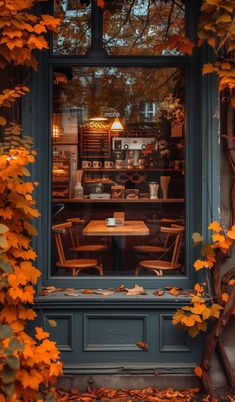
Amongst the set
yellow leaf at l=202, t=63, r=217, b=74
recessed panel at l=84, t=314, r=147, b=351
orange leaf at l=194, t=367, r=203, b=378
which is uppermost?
yellow leaf at l=202, t=63, r=217, b=74

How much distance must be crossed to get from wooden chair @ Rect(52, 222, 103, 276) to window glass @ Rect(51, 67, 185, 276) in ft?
0.04

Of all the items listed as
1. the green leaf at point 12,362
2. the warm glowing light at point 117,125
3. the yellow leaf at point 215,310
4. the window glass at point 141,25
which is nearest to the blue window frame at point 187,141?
the window glass at point 141,25

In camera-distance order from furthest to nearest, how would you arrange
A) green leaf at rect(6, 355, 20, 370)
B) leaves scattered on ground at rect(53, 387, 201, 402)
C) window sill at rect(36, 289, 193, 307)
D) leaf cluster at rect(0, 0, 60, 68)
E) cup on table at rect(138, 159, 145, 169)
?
cup on table at rect(138, 159, 145, 169), window sill at rect(36, 289, 193, 307), leaves scattered on ground at rect(53, 387, 201, 402), leaf cluster at rect(0, 0, 60, 68), green leaf at rect(6, 355, 20, 370)

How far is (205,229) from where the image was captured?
4461 mm

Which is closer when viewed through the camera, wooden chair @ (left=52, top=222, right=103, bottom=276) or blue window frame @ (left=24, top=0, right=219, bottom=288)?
blue window frame @ (left=24, top=0, right=219, bottom=288)

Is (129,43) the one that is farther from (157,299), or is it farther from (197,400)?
(197,400)

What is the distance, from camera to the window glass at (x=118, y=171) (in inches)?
203

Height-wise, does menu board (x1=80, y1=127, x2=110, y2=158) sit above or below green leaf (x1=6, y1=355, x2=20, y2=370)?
above

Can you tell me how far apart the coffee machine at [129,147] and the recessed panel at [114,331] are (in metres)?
4.96

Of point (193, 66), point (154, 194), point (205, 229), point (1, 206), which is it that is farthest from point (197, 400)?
point (154, 194)

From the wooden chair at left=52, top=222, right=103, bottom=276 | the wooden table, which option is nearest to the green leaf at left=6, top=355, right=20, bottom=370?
the wooden chair at left=52, top=222, right=103, bottom=276

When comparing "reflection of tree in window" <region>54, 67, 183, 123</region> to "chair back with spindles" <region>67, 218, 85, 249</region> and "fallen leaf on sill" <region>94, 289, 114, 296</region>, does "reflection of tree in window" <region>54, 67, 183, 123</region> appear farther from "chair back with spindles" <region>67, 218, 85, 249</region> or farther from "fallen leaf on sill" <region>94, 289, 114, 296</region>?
"fallen leaf on sill" <region>94, 289, 114, 296</region>

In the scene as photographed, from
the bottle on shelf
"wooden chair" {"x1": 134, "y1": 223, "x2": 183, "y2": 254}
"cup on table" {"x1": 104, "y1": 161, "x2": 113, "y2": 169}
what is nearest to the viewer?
"wooden chair" {"x1": 134, "y1": 223, "x2": 183, "y2": 254}

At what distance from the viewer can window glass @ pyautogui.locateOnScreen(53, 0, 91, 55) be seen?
4.86 metres
